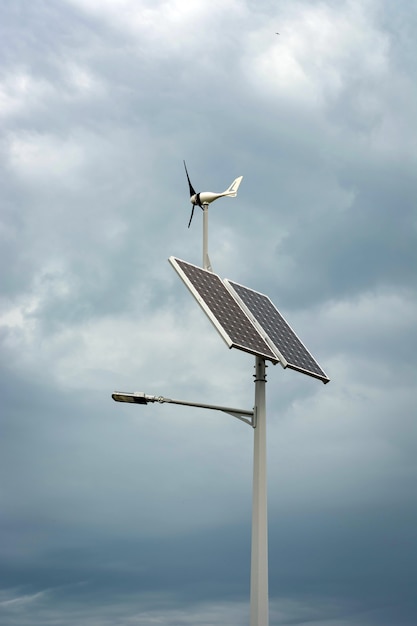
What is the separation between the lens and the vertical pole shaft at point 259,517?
32.2 m

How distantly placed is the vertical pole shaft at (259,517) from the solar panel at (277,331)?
1668mm

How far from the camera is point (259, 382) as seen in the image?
3456cm

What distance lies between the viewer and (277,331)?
3784 cm

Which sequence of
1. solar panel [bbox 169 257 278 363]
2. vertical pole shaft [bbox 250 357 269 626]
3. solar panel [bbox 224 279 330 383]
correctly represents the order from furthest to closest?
solar panel [bbox 224 279 330 383]
solar panel [bbox 169 257 278 363]
vertical pole shaft [bbox 250 357 269 626]

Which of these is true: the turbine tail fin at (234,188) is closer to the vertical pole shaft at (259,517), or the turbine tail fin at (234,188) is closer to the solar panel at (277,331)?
the solar panel at (277,331)

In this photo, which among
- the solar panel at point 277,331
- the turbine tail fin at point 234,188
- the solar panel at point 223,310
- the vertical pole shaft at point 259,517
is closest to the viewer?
the vertical pole shaft at point 259,517

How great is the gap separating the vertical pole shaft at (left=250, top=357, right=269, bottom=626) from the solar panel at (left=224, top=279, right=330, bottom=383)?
5.47 ft

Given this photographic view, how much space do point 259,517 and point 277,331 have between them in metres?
7.79

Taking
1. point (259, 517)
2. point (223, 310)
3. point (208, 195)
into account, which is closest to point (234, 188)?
point (208, 195)

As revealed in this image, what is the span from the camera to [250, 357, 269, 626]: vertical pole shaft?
32188mm

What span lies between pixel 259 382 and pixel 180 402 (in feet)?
12.0

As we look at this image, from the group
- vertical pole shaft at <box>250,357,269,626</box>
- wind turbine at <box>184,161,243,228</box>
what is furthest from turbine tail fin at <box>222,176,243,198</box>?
vertical pole shaft at <box>250,357,269,626</box>

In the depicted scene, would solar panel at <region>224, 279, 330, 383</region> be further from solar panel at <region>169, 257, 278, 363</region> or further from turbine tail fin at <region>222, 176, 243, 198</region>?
turbine tail fin at <region>222, 176, 243, 198</region>

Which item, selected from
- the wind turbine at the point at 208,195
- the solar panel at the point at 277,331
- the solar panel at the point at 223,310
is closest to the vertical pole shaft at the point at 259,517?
the solar panel at the point at 223,310
